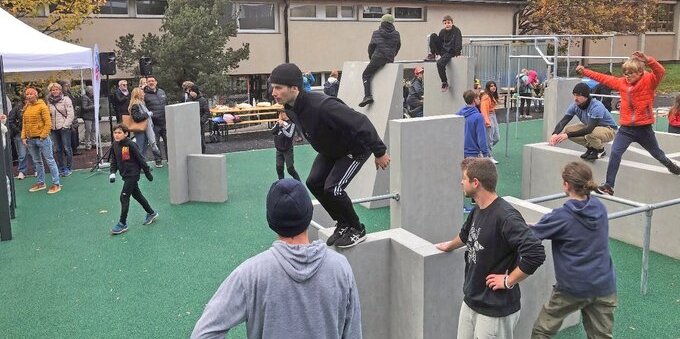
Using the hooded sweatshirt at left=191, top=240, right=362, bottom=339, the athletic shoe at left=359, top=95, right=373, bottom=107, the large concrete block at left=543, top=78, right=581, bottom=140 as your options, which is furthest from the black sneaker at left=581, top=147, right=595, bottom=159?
the hooded sweatshirt at left=191, top=240, right=362, bottom=339

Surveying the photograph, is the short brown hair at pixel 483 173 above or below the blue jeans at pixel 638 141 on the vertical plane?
above

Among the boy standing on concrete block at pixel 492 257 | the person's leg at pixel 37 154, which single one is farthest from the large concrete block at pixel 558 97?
the person's leg at pixel 37 154

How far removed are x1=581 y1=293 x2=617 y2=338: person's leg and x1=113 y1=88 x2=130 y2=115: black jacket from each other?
36.5 ft

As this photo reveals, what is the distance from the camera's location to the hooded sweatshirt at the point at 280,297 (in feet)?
7.62

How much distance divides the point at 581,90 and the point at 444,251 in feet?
14.2

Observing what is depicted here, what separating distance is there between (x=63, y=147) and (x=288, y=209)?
11368 millimetres

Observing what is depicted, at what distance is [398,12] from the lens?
25.1 metres

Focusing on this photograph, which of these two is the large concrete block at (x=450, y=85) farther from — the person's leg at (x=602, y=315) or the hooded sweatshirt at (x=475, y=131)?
the person's leg at (x=602, y=315)

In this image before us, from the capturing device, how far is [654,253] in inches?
290

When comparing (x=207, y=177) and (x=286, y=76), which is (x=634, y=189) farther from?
(x=207, y=177)

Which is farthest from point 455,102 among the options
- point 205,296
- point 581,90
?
point 205,296

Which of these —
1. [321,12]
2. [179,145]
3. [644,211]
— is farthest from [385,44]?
[321,12]

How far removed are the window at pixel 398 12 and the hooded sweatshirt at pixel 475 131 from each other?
16.1m

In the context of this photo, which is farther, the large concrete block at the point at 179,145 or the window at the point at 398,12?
the window at the point at 398,12
